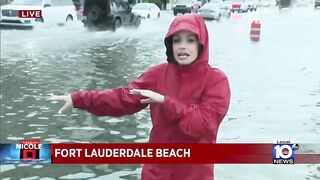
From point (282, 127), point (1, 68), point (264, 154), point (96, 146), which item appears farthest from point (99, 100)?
point (1, 68)

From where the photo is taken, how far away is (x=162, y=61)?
5.43 meters

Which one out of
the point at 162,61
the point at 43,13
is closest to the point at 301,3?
the point at 162,61

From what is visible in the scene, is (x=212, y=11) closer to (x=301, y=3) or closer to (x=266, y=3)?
(x=266, y=3)

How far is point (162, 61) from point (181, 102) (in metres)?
2.69

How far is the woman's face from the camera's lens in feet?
9.17

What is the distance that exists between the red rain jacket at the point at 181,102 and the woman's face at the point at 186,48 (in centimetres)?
3

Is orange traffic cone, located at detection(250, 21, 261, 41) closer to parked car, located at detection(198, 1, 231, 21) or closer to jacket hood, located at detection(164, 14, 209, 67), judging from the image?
parked car, located at detection(198, 1, 231, 21)

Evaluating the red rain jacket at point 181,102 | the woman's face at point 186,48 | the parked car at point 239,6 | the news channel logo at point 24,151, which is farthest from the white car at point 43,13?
the woman's face at point 186,48

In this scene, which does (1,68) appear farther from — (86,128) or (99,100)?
(99,100)

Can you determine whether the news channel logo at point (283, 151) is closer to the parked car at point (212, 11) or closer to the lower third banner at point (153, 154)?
the lower third banner at point (153, 154)

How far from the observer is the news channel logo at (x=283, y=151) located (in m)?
3.34

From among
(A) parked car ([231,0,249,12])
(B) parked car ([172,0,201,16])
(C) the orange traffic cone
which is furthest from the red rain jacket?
(C) the orange traffic cone

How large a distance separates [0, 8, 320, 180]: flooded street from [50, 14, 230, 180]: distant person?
1.29 metres

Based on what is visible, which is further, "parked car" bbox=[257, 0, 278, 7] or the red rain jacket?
"parked car" bbox=[257, 0, 278, 7]
